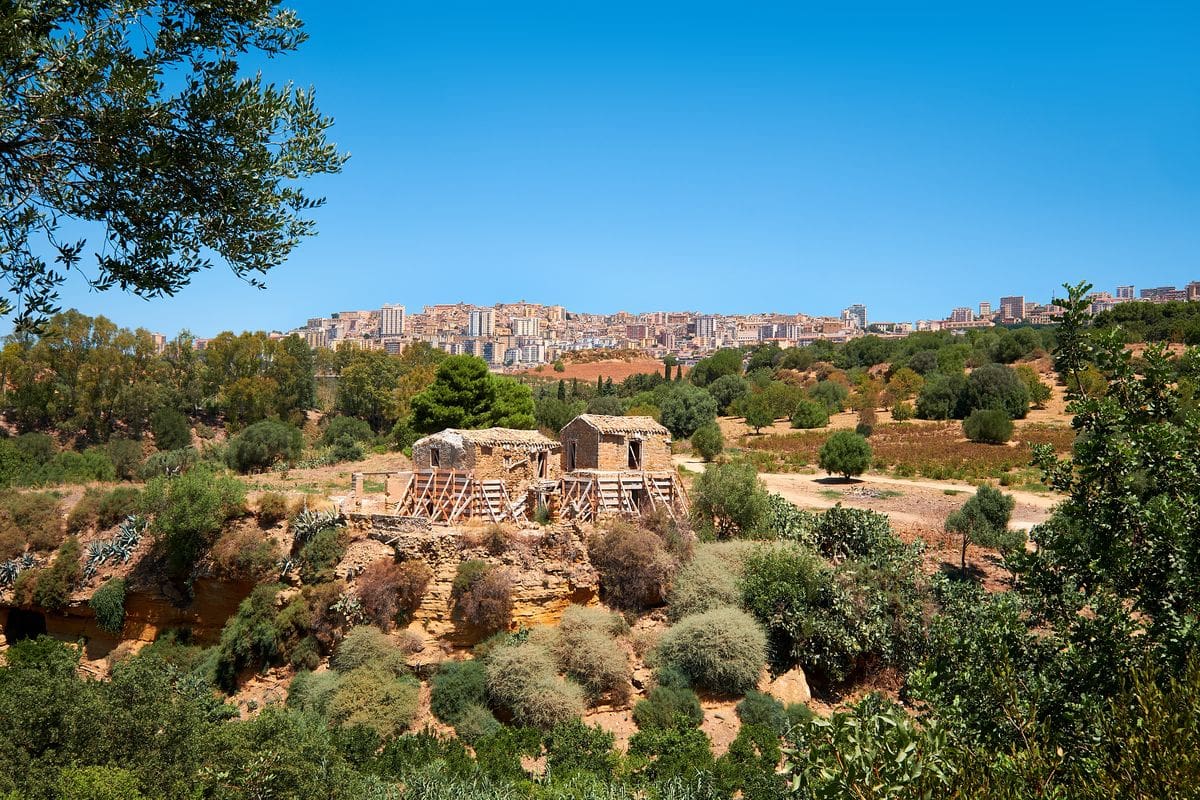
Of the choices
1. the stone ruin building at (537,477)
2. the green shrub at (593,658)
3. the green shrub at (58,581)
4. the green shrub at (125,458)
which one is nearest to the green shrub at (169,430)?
the green shrub at (125,458)

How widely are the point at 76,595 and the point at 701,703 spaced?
15879 mm

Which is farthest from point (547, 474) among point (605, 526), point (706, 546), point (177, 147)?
point (177, 147)

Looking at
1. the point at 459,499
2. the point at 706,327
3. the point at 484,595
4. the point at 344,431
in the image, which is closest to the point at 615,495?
the point at 459,499

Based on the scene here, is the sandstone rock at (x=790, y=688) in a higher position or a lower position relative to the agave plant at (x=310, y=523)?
lower

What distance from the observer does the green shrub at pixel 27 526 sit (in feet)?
66.0

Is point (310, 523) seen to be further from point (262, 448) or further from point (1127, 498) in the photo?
point (262, 448)

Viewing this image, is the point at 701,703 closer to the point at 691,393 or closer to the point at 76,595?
the point at 76,595

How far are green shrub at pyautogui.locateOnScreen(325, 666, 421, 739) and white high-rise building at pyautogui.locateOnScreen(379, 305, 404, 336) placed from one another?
514 feet

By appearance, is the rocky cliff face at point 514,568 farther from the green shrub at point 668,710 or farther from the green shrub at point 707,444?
the green shrub at point 707,444

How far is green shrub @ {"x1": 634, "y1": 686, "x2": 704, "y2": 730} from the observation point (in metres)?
13.8

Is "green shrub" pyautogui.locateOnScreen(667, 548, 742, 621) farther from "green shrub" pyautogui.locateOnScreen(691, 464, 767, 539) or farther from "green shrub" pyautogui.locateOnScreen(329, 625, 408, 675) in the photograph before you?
"green shrub" pyautogui.locateOnScreen(329, 625, 408, 675)

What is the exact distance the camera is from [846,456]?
3062 centimetres

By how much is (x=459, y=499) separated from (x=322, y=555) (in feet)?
10.7

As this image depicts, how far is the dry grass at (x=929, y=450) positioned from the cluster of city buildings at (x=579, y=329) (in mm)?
93911
